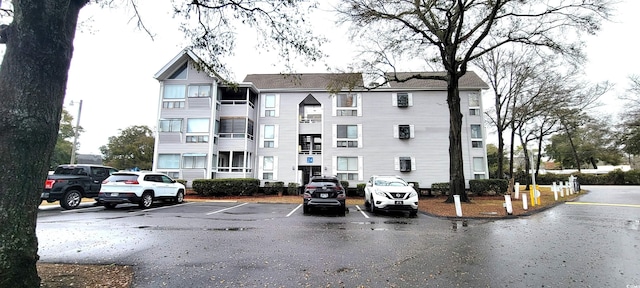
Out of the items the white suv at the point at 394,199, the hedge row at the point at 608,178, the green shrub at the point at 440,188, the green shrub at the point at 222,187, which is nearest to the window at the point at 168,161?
the green shrub at the point at 222,187

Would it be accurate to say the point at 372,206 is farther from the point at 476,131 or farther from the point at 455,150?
the point at 476,131

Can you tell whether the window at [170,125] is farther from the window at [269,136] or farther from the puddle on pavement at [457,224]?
the puddle on pavement at [457,224]

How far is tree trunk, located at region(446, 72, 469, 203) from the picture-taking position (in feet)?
47.2

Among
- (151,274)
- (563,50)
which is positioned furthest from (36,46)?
(563,50)

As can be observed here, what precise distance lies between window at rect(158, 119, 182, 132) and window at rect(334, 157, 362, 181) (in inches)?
494

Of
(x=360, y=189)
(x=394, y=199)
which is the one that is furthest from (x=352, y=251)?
(x=360, y=189)

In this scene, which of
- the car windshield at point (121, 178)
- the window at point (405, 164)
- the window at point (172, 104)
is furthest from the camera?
the window at point (172, 104)

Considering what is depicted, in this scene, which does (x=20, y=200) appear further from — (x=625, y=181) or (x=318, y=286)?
(x=625, y=181)

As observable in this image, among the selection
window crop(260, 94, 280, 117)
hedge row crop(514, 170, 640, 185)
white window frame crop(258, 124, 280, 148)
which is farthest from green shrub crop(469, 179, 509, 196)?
hedge row crop(514, 170, 640, 185)

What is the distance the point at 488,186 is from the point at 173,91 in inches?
994

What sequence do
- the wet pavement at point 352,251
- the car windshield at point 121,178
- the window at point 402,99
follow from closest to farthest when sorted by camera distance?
the wet pavement at point 352,251
the car windshield at point 121,178
the window at point 402,99

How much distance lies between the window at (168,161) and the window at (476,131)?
23.2 meters

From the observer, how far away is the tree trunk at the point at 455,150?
14375 mm

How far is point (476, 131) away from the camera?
21.4 metres
